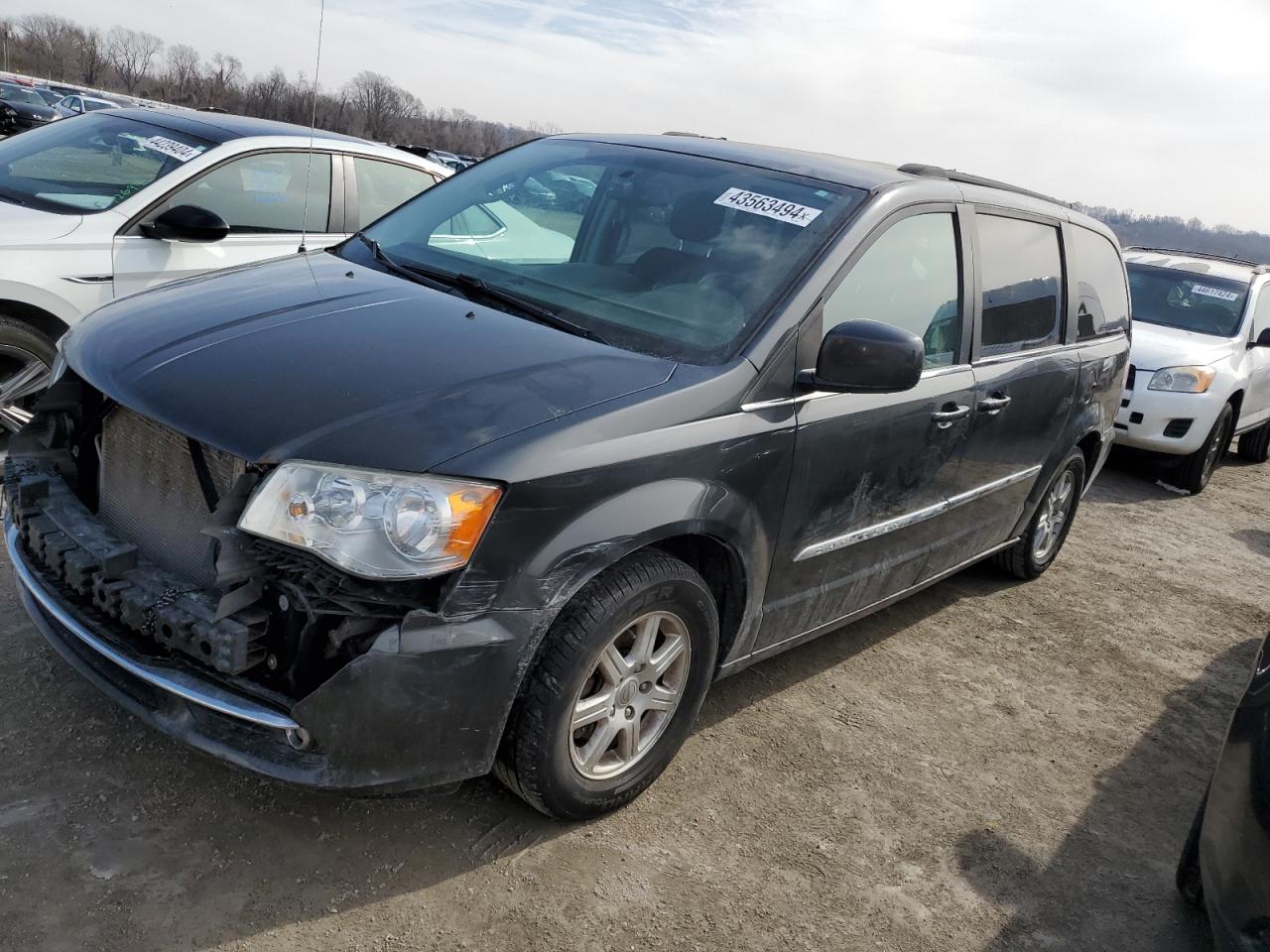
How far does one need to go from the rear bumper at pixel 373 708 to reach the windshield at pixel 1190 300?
834 centimetres

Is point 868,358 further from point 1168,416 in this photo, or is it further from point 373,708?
point 1168,416

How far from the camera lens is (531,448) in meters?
2.38

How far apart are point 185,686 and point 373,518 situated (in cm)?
58

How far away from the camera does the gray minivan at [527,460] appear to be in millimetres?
2312

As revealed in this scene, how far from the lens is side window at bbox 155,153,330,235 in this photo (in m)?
5.16

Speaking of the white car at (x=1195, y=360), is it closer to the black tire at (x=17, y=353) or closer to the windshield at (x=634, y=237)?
the windshield at (x=634, y=237)

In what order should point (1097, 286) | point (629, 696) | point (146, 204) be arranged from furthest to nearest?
point (1097, 286)
point (146, 204)
point (629, 696)

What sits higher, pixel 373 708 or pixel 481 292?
pixel 481 292

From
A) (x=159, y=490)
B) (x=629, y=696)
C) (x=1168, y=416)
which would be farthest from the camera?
(x=1168, y=416)

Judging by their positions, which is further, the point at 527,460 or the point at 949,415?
the point at 949,415

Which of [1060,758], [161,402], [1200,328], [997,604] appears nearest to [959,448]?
[1060,758]

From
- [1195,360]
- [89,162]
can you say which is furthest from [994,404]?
[1195,360]

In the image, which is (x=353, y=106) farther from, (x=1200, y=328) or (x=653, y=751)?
(x=1200, y=328)

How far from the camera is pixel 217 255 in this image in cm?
514
